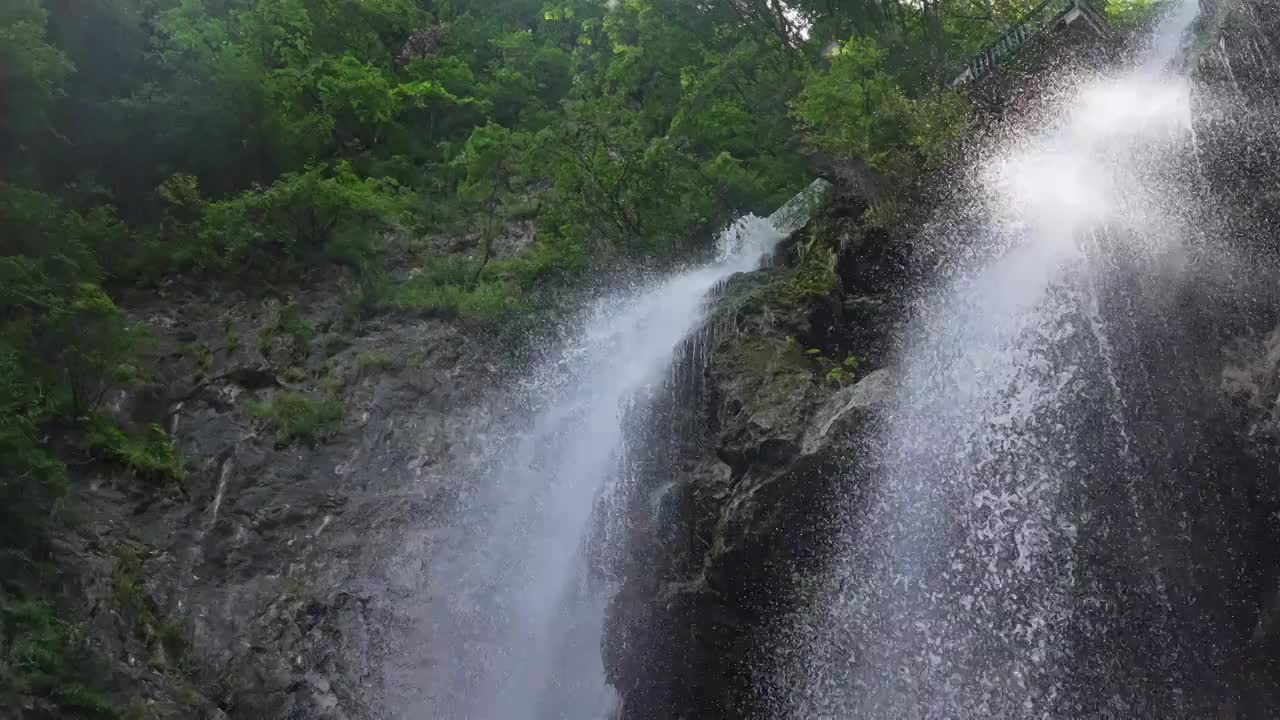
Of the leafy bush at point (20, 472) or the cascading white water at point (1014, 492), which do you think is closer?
the cascading white water at point (1014, 492)

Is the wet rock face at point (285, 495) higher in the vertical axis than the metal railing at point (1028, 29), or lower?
higher

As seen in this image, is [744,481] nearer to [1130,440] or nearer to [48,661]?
[1130,440]

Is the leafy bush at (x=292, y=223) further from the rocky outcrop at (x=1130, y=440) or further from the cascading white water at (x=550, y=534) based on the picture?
the rocky outcrop at (x=1130, y=440)

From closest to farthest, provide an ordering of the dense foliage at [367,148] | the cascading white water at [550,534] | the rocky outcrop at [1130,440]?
the rocky outcrop at [1130,440]
the cascading white water at [550,534]
the dense foliage at [367,148]

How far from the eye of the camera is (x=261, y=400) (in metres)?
15.0

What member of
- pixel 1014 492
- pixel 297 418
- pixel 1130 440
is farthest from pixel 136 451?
pixel 1130 440

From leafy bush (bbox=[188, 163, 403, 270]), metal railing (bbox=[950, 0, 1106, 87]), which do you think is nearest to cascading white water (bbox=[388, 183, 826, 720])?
metal railing (bbox=[950, 0, 1106, 87])

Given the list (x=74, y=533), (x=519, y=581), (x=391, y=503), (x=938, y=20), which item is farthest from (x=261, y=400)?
(x=938, y=20)

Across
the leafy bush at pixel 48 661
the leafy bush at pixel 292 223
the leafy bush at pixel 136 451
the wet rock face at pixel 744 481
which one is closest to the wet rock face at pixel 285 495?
the leafy bush at pixel 136 451

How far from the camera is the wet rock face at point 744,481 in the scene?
11477mm

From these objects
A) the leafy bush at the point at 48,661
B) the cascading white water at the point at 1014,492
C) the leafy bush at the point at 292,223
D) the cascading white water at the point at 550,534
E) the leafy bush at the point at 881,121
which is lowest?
the cascading white water at the point at 1014,492

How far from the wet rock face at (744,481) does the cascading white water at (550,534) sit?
872 millimetres

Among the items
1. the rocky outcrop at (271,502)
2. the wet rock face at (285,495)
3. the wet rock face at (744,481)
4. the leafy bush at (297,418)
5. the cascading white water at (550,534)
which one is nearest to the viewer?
the wet rock face at (744,481)

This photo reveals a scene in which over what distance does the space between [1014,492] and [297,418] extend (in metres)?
9.91
